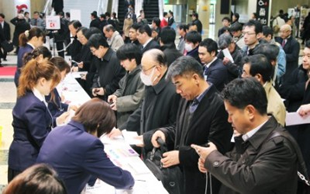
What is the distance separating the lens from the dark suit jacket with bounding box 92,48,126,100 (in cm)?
537

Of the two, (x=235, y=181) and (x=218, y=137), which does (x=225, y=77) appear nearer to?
(x=218, y=137)

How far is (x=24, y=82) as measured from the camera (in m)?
3.16

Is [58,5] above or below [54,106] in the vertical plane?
above

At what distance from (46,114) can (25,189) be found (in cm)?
183

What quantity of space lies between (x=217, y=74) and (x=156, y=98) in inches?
68.2

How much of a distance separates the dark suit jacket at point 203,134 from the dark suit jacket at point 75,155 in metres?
0.69

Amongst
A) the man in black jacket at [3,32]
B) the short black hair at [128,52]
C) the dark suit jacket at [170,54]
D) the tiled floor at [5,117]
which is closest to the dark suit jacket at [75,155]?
the short black hair at [128,52]

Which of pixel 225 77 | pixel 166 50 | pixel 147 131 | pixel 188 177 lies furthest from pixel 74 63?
pixel 188 177

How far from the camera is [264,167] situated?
76.2 inches

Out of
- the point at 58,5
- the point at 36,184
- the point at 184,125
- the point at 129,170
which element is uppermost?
the point at 58,5

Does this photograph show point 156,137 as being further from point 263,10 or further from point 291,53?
point 263,10

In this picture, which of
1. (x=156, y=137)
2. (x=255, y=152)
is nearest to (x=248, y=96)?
(x=255, y=152)

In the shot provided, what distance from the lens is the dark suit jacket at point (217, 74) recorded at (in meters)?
5.00

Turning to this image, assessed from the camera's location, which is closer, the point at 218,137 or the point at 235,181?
the point at 235,181
